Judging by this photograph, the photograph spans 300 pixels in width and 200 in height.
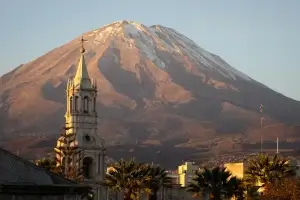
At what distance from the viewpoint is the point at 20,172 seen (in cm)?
1884

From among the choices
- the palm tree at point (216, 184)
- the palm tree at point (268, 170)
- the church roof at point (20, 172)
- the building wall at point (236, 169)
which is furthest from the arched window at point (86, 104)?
the church roof at point (20, 172)

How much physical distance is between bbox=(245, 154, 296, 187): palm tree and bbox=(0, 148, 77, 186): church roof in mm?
44758

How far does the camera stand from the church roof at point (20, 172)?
18.6 meters

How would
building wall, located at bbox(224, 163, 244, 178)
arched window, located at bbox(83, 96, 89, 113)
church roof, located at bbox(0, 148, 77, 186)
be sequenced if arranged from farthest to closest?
building wall, located at bbox(224, 163, 244, 178) < arched window, located at bbox(83, 96, 89, 113) < church roof, located at bbox(0, 148, 77, 186)

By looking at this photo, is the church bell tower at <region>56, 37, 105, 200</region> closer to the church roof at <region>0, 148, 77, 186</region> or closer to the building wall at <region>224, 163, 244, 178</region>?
the building wall at <region>224, 163, 244, 178</region>

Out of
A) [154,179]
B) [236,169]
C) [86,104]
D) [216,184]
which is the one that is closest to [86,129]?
[86,104]

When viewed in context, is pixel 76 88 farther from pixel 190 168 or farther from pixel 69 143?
pixel 190 168

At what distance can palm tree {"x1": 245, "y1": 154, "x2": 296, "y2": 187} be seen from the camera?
206ft

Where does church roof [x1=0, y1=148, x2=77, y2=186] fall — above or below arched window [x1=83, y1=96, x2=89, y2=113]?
below

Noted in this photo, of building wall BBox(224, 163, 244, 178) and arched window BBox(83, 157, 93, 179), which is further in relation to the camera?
building wall BBox(224, 163, 244, 178)

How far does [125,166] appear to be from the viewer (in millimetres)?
61062

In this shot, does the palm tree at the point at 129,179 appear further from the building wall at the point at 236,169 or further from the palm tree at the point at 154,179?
→ the building wall at the point at 236,169

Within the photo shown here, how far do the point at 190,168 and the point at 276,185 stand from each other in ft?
188

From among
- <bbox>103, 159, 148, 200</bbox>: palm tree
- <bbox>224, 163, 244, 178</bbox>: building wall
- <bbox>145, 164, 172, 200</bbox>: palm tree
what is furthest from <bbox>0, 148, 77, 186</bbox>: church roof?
<bbox>224, 163, 244, 178</bbox>: building wall
